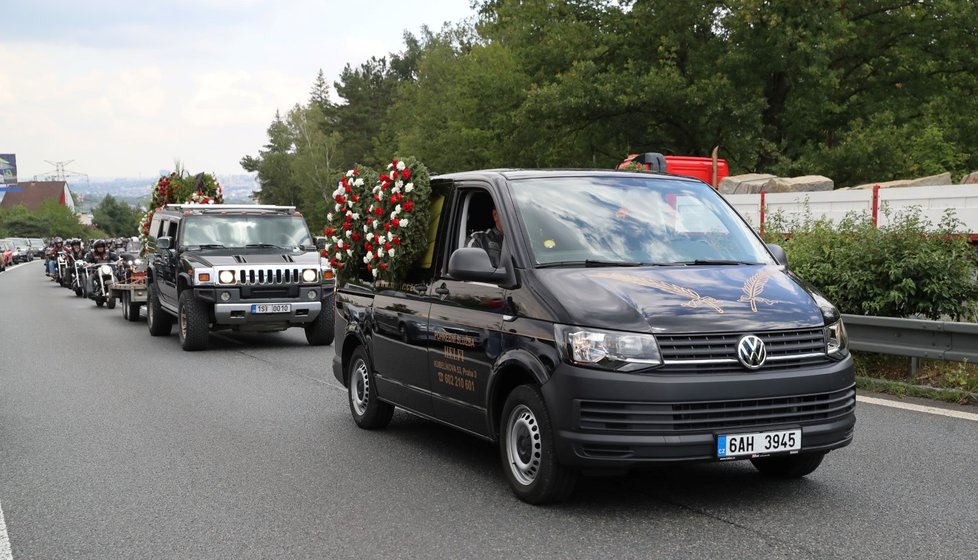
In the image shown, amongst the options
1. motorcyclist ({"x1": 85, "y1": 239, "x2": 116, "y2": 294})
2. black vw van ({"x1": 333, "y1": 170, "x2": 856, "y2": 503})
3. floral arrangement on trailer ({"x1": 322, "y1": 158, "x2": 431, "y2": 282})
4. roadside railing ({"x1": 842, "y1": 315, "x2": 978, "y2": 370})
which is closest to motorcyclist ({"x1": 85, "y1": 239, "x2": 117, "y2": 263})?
motorcyclist ({"x1": 85, "y1": 239, "x2": 116, "y2": 294})

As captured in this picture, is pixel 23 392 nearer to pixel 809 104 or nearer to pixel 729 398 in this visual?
pixel 729 398

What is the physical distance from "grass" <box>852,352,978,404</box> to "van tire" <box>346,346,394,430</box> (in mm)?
4445

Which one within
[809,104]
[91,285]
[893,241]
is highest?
[809,104]

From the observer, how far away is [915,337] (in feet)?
33.2

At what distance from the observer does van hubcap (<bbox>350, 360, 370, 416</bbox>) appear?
28.9 ft

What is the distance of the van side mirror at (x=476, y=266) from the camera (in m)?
6.46

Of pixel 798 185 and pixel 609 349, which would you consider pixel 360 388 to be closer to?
pixel 609 349

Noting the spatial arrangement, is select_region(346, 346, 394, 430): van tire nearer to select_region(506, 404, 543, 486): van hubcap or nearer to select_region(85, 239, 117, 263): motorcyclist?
select_region(506, 404, 543, 486): van hubcap

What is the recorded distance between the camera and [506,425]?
20.8 ft

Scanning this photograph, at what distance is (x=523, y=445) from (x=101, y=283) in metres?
23.9

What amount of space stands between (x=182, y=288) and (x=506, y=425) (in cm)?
1095

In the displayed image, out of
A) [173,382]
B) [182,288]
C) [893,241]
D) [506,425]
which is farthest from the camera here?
[182,288]

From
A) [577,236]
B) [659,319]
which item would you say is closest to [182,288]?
[577,236]

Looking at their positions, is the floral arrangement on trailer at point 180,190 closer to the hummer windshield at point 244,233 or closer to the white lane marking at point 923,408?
the hummer windshield at point 244,233
